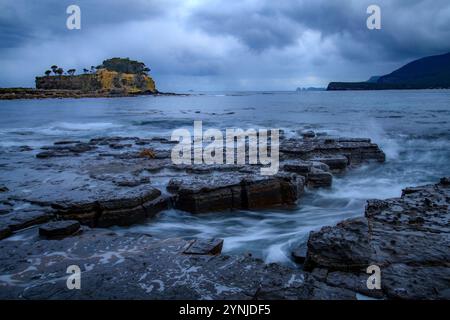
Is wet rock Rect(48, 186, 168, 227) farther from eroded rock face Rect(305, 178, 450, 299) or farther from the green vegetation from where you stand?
the green vegetation

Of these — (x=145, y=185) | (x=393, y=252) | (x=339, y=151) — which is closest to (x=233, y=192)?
(x=145, y=185)

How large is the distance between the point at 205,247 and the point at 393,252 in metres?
2.57

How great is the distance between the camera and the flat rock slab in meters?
4.07

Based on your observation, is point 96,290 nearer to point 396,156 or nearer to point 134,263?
point 134,263

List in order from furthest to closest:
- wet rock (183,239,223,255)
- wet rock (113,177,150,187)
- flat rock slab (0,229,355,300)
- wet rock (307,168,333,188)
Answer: wet rock (307,168,333,188) < wet rock (113,177,150,187) < wet rock (183,239,223,255) < flat rock slab (0,229,355,300)

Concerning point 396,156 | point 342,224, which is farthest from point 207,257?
point 396,156

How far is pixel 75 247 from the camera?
5.44 m

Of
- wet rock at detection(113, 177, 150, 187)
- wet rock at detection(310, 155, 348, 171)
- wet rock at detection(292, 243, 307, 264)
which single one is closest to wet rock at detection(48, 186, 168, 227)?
wet rock at detection(113, 177, 150, 187)

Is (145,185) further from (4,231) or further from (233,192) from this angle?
(4,231)

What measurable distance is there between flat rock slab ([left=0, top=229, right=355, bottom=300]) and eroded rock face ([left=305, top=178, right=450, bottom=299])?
54 cm

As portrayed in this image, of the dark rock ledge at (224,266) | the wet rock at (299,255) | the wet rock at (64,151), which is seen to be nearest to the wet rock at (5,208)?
the dark rock ledge at (224,266)

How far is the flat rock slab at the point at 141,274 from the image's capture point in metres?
4.07

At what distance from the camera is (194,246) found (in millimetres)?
5383

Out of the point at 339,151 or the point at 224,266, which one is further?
the point at 339,151
